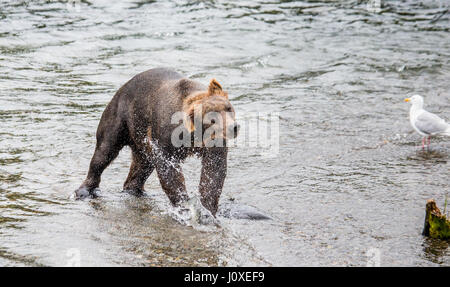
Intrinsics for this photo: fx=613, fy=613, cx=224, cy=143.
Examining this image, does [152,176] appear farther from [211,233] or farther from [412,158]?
[412,158]

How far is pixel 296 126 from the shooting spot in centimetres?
995

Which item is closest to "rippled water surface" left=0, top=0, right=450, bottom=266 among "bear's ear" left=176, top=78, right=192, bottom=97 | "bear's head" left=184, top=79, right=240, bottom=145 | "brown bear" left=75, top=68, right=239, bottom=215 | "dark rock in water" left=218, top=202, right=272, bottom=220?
"dark rock in water" left=218, top=202, right=272, bottom=220

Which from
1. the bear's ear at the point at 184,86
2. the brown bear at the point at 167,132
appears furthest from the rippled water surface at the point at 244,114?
the bear's ear at the point at 184,86

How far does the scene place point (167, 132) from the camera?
569 centimetres

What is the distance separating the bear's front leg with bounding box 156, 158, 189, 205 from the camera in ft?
19.3

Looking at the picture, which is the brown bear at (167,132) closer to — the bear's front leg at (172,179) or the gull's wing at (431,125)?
the bear's front leg at (172,179)

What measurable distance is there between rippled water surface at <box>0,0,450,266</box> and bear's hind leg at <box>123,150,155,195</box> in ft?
0.43

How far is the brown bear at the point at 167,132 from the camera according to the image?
5.25 m

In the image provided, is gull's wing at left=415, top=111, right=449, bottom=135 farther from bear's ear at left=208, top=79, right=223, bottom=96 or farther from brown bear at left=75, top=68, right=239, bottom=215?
bear's ear at left=208, top=79, right=223, bottom=96

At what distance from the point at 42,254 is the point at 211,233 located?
153cm

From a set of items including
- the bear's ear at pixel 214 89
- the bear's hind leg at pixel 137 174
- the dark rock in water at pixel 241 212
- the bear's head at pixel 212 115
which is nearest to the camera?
the bear's head at pixel 212 115


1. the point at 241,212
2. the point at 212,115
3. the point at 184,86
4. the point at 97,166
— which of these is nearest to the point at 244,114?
the point at 97,166

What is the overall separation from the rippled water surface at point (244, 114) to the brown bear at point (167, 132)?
35 centimetres

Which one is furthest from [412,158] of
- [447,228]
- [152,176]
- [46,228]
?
[46,228]
